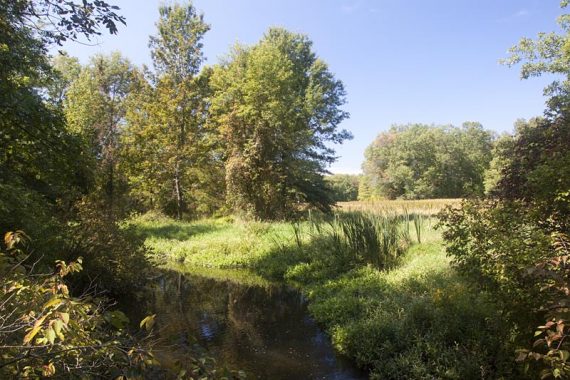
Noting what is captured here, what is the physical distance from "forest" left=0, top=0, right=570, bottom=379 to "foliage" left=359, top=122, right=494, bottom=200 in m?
37.2

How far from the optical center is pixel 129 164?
2741 cm

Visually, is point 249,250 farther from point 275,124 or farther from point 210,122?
point 210,122

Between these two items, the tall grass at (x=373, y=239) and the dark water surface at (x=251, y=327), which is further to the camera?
the tall grass at (x=373, y=239)

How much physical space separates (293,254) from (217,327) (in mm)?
5663

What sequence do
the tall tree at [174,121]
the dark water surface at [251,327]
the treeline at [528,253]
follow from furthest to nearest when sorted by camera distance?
the tall tree at [174,121] < the dark water surface at [251,327] < the treeline at [528,253]

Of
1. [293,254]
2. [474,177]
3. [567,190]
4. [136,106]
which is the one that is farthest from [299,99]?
[474,177]

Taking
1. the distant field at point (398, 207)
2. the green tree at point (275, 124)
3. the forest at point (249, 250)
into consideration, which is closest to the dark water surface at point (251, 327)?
the forest at point (249, 250)

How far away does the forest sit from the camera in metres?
2.80

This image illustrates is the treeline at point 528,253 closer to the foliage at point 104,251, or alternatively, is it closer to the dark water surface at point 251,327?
the dark water surface at point 251,327

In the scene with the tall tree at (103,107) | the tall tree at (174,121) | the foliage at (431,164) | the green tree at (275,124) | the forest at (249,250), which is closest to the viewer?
the forest at (249,250)

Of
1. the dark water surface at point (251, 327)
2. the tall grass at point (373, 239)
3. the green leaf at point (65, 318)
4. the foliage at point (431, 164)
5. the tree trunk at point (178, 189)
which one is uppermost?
the foliage at point (431, 164)

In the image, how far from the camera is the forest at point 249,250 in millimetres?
2797

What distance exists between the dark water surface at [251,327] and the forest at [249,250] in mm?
59

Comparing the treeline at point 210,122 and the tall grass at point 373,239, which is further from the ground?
the treeline at point 210,122
